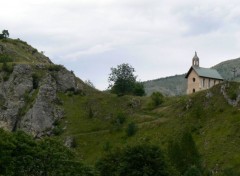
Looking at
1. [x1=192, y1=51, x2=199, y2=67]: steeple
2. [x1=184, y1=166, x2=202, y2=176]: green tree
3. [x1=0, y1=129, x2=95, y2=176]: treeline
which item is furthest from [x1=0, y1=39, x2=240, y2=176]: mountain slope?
[x1=0, y1=129, x2=95, y2=176]: treeline

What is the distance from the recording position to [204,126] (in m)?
137

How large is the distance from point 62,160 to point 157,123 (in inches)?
2952

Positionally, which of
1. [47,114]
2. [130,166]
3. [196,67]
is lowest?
[130,166]

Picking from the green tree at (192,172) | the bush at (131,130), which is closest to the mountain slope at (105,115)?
the bush at (131,130)

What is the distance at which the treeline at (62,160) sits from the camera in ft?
240

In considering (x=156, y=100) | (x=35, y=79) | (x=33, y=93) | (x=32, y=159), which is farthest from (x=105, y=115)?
(x=32, y=159)

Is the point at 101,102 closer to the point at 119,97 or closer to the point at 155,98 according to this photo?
the point at 119,97

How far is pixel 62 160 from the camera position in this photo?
249ft

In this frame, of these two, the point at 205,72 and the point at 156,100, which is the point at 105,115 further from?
the point at 205,72

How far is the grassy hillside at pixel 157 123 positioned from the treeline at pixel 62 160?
87.3ft

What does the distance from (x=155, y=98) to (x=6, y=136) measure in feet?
315

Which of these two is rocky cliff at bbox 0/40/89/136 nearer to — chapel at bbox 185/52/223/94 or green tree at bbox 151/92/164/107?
green tree at bbox 151/92/164/107

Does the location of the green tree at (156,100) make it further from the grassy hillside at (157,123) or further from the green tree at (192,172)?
the green tree at (192,172)

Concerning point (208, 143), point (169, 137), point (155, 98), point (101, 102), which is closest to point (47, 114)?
point (101, 102)
